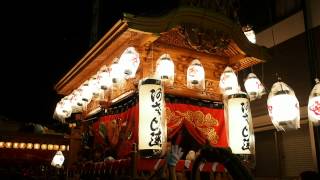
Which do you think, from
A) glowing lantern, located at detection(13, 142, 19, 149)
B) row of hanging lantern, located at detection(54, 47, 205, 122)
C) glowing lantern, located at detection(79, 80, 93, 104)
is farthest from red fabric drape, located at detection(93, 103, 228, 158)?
glowing lantern, located at detection(13, 142, 19, 149)

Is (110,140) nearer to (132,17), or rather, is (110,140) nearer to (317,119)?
(132,17)

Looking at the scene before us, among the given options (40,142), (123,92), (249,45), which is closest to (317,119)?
(249,45)

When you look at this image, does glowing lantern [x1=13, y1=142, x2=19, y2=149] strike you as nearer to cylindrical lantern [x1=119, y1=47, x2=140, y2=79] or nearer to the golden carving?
the golden carving

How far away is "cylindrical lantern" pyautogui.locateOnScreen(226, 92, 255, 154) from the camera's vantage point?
7828mm

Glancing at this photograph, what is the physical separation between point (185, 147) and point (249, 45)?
3.66 m

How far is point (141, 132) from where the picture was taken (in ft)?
22.7

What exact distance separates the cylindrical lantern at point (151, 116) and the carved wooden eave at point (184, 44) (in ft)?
4.21

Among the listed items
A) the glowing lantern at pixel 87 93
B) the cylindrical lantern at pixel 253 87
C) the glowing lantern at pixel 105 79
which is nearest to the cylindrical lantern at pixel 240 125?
the cylindrical lantern at pixel 253 87

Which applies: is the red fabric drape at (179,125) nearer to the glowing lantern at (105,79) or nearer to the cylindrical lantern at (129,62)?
the glowing lantern at (105,79)

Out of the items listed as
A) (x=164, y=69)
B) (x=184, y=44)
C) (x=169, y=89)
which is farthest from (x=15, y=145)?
(x=164, y=69)

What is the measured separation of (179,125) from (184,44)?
2310 mm

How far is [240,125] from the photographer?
26.0 feet

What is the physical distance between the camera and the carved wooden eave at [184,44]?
780 cm

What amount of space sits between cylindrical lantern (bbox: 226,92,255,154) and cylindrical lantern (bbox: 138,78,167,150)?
6.55ft
